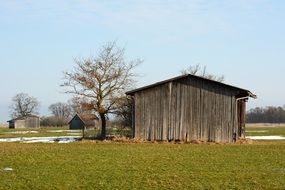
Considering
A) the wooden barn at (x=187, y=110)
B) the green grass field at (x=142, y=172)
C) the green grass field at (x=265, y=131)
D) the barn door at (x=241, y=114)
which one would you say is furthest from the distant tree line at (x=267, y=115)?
the green grass field at (x=142, y=172)

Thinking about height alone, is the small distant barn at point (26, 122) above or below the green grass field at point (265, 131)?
above

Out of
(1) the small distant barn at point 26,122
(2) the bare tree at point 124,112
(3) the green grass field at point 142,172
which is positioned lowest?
(3) the green grass field at point 142,172

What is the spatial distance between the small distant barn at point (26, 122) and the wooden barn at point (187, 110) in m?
91.7

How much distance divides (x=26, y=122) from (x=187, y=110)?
95.1m

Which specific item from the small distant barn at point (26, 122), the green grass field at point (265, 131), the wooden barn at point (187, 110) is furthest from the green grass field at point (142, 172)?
the small distant barn at point (26, 122)

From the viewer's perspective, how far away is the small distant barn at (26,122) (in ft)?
415

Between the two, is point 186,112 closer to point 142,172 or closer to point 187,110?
point 187,110

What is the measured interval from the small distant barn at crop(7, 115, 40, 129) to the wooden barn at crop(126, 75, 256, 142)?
301 ft

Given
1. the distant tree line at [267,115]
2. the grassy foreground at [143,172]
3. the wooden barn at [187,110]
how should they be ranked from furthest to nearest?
the distant tree line at [267,115], the wooden barn at [187,110], the grassy foreground at [143,172]

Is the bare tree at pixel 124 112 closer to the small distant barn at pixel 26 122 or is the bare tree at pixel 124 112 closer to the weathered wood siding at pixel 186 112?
the weathered wood siding at pixel 186 112

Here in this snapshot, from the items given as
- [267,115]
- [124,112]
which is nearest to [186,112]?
[124,112]

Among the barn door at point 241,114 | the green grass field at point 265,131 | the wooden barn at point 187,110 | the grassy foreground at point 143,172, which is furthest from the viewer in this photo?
the green grass field at point 265,131

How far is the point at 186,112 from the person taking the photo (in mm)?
38750

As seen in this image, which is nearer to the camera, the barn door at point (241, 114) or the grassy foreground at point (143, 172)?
the grassy foreground at point (143, 172)
